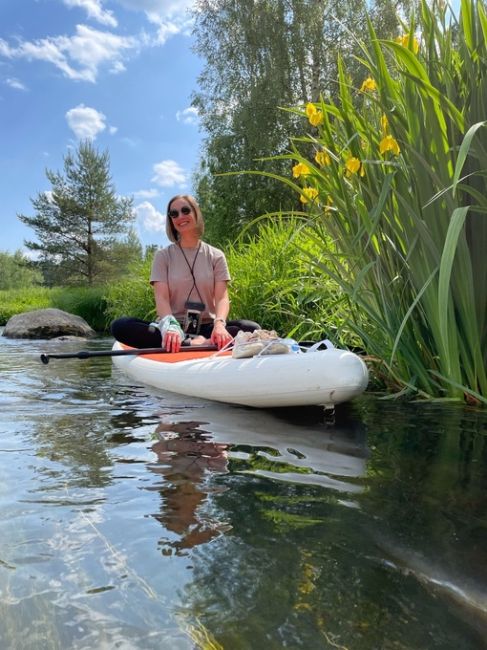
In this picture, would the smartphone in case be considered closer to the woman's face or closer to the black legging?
the black legging

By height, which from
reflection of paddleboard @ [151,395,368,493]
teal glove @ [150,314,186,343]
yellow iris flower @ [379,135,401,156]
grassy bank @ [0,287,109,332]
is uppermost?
yellow iris flower @ [379,135,401,156]

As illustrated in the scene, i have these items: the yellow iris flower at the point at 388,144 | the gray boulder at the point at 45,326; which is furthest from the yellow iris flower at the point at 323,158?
the gray boulder at the point at 45,326

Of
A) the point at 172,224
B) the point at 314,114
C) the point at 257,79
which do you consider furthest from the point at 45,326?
the point at 314,114

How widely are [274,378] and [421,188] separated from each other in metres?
1.08

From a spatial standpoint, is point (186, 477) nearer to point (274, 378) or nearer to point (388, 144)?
point (274, 378)

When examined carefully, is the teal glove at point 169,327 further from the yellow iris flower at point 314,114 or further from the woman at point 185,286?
the yellow iris flower at point 314,114

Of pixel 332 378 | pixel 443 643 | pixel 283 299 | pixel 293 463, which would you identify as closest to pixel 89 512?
pixel 293 463

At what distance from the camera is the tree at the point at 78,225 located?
2659cm

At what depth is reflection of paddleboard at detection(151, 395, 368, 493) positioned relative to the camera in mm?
1795

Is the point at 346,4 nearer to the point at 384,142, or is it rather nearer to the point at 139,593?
the point at 384,142

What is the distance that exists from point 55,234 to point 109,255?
9.37ft

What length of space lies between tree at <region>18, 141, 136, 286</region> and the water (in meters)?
25.7

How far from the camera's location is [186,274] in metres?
4.01

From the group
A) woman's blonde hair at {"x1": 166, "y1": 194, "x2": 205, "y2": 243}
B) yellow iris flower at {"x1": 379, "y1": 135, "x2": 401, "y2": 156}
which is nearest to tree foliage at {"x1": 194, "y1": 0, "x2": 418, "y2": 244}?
woman's blonde hair at {"x1": 166, "y1": 194, "x2": 205, "y2": 243}
